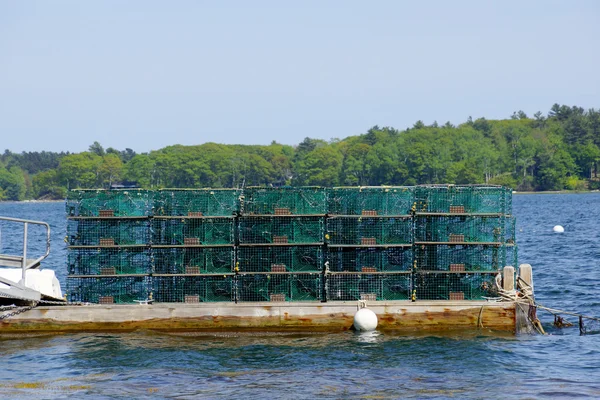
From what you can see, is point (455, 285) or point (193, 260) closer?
point (193, 260)

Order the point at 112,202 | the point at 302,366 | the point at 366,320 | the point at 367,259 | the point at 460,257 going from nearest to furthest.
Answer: the point at 302,366
the point at 366,320
the point at 112,202
the point at 367,259
the point at 460,257

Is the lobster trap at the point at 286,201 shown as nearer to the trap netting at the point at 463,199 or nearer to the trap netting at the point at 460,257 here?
the trap netting at the point at 463,199

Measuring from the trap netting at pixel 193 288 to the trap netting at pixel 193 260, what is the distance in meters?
0.21

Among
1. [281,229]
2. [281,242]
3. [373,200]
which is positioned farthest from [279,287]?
[373,200]

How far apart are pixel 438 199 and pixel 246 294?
19.6 ft

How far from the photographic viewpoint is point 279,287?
26.6m

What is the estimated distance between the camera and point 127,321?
26.0m

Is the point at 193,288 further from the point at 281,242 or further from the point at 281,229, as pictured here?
the point at 281,229

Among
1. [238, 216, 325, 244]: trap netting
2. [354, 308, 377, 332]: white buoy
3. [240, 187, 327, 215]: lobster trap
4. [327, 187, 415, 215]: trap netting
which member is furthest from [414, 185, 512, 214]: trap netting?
[354, 308, 377, 332]: white buoy

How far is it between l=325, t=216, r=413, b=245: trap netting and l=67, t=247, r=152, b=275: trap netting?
17.2 feet

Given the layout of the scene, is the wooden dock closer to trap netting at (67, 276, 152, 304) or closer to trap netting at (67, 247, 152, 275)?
trap netting at (67, 276, 152, 304)

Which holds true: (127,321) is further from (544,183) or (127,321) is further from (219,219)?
(544,183)

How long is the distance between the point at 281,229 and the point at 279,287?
163 cm

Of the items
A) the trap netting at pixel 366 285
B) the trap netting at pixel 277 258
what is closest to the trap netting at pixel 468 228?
the trap netting at pixel 366 285
